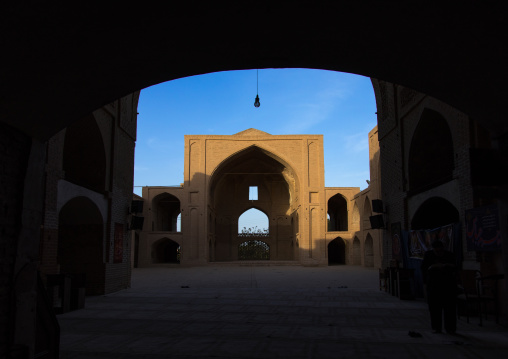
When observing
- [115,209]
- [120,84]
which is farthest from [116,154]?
[120,84]

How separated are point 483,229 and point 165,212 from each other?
32.0 metres

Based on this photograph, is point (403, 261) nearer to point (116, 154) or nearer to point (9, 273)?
point (116, 154)

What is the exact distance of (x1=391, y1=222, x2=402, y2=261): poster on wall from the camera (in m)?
11.5

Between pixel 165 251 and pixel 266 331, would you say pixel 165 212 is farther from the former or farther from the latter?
pixel 266 331

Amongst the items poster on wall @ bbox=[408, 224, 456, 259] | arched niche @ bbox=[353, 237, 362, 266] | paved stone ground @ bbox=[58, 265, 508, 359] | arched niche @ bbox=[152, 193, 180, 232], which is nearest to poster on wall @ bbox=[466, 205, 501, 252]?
poster on wall @ bbox=[408, 224, 456, 259]

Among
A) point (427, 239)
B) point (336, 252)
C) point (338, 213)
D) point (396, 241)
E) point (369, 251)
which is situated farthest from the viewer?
point (338, 213)

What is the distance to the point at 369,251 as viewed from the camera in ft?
88.7

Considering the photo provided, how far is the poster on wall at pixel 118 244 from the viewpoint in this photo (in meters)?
12.0

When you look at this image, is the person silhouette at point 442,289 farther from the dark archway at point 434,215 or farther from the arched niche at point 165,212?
the arched niche at point 165,212

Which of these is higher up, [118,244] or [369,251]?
[118,244]

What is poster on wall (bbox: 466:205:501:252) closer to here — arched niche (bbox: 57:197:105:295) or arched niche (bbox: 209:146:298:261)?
arched niche (bbox: 57:197:105:295)

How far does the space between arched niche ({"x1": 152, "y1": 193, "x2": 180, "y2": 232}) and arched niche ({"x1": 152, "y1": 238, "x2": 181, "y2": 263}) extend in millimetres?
1239

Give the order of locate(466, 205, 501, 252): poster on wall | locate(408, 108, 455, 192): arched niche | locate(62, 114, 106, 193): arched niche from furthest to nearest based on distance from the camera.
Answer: locate(62, 114, 106, 193): arched niche < locate(408, 108, 455, 192): arched niche < locate(466, 205, 501, 252): poster on wall

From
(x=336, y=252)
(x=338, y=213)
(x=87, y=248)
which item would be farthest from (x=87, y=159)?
(x=338, y=213)
